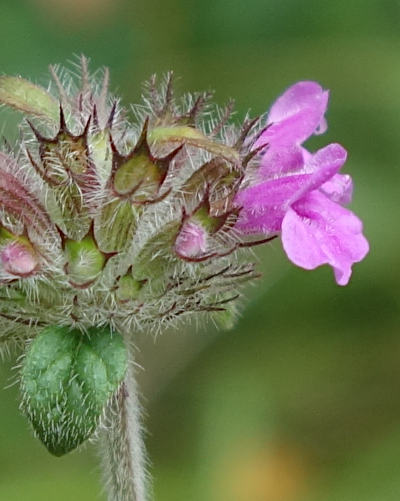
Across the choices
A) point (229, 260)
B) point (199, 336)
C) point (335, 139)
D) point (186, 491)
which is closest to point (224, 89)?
point (335, 139)

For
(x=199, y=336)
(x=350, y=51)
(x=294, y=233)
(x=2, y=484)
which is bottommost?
(x=2, y=484)

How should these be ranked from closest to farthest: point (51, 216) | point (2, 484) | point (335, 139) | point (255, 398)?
point (51, 216)
point (2, 484)
point (255, 398)
point (335, 139)

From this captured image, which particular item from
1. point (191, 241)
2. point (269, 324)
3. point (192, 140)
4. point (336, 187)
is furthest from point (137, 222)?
point (269, 324)

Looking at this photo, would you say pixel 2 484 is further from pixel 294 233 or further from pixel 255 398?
pixel 294 233

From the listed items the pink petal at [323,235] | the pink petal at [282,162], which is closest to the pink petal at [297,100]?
the pink petal at [282,162]

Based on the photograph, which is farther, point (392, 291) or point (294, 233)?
point (392, 291)

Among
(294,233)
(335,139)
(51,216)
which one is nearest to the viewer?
(294,233)

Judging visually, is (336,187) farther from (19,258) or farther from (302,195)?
(19,258)

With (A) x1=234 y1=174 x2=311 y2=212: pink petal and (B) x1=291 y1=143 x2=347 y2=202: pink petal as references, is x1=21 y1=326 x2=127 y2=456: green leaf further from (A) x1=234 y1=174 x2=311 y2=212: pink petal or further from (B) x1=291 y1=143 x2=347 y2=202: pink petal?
(B) x1=291 y1=143 x2=347 y2=202: pink petal

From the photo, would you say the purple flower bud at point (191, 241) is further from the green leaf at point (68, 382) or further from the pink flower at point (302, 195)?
the green leaf at point (68, 382)
